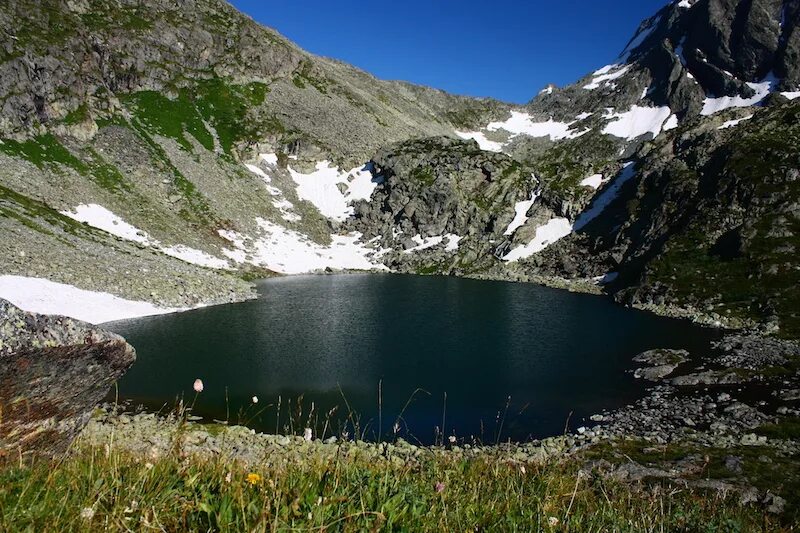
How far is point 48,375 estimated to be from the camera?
493 cm

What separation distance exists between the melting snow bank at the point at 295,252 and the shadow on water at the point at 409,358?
27816 millimetres

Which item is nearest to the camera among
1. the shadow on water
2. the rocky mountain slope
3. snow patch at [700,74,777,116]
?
the shadow on water

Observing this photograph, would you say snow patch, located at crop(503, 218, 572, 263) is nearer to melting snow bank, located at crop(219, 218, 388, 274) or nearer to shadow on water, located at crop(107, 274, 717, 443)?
melting snow bank, located at crop(219, 218, 388, 274)

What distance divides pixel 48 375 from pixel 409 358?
3548 cm

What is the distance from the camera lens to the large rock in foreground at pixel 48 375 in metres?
4.48

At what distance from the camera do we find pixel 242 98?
132m

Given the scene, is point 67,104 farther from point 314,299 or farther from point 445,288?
point 445,288

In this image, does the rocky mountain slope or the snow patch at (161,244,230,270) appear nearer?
the rocky mountain slope

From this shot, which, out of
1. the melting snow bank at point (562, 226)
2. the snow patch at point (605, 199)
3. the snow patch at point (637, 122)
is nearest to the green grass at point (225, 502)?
the melting snow bank at point (562, 226)

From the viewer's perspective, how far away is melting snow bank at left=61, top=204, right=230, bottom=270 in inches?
2874

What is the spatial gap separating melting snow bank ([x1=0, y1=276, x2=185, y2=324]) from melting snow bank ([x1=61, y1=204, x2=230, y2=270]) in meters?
24.7

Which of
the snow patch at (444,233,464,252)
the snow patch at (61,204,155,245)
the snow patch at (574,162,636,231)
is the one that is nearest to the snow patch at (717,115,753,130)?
the snow patch at (574,162,636,231)

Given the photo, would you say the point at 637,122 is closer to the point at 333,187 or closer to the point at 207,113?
the point at 333,187

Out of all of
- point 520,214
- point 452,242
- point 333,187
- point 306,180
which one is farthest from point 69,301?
point 520,214
